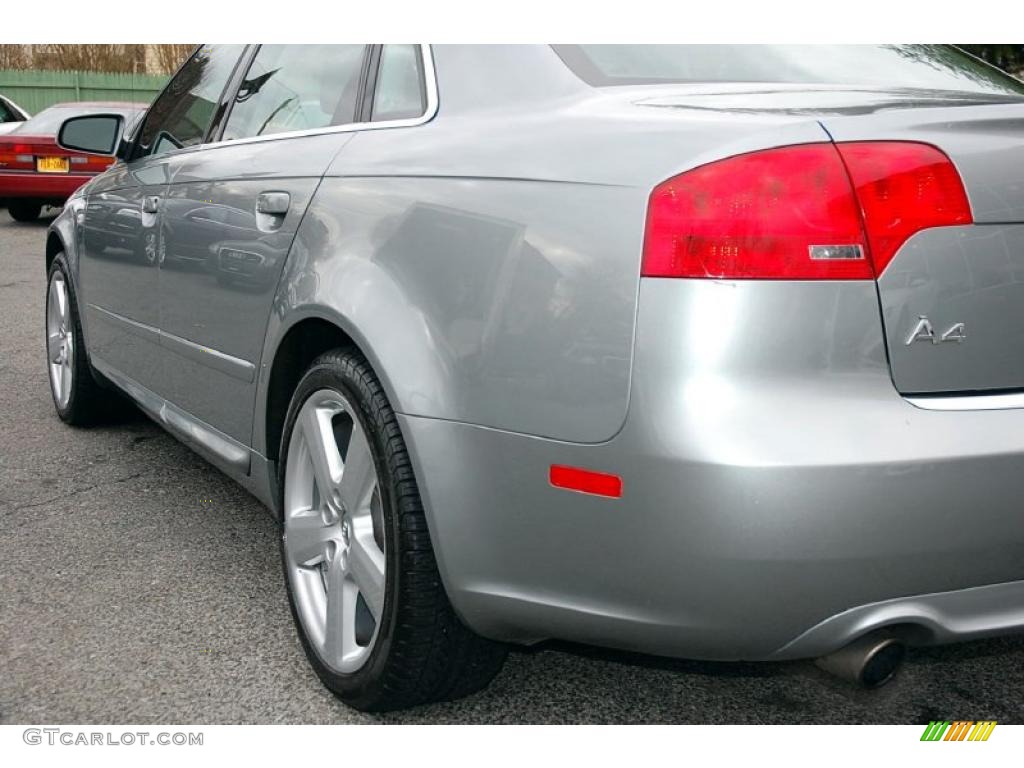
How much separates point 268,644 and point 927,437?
5.50ft

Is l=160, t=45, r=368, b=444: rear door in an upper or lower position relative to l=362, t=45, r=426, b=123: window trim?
lower

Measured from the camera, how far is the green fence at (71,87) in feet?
72.4

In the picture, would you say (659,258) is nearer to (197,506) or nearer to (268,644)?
(268,644)

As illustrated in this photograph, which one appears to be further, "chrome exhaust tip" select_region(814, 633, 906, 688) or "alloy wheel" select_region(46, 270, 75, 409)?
"alloy wheel" select_region(46, 270, 75, 409)

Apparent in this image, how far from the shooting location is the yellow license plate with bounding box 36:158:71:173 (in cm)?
1312

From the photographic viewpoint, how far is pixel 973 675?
2.60 m

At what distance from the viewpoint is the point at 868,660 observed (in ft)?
6.00

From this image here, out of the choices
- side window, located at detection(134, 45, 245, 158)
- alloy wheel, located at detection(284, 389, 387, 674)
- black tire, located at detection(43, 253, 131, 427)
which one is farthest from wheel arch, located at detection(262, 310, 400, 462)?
black tire, located at detection(43, 253, 131, 427)

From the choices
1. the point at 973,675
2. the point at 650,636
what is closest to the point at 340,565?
the point at 650,636

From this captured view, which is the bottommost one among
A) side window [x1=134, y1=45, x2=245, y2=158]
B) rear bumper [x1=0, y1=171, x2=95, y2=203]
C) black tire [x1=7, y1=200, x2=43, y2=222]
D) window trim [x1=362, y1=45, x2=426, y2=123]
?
black tire [x1=7, y1=200, x2=43, y2=222]

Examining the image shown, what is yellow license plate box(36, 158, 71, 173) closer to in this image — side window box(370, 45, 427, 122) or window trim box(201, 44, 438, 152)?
window trim box(201, 44, 438, 152)
